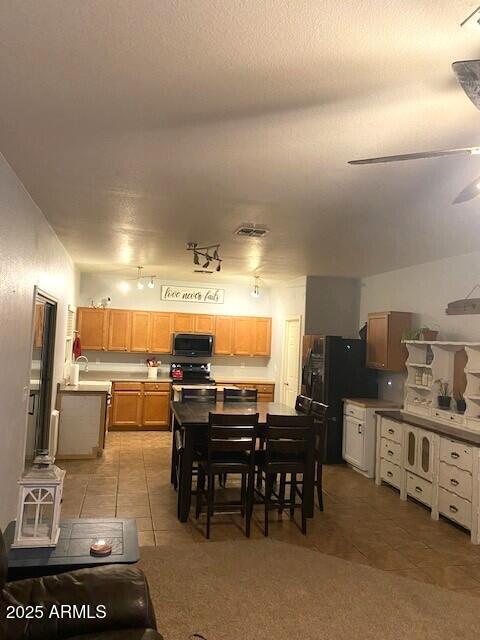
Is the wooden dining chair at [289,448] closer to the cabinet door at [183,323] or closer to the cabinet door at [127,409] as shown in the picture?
the cabinet door at [127,409]

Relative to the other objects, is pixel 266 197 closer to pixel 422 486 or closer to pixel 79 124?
pixel 79 124

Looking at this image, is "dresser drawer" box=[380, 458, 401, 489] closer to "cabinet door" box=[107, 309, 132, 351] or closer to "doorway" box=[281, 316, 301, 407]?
"doorway" box=[281, 316, 301, 407]

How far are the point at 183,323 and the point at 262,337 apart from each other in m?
1.47

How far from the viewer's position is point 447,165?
8.24 ft

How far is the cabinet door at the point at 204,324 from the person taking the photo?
827cm

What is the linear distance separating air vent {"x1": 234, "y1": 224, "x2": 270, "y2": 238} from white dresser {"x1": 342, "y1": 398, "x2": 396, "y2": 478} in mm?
2641

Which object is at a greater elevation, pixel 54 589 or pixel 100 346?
pixel 100 346

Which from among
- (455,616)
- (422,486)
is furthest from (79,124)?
(422,486)

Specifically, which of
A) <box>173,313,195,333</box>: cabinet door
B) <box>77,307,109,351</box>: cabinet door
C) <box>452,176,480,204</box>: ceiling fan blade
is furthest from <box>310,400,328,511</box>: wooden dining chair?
<box>77,307,109,351</box>: cabinet door

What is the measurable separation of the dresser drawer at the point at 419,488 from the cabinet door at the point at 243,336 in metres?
4.17

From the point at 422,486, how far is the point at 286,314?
3921 millimetres

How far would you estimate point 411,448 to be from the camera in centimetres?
478

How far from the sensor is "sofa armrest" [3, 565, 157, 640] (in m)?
1.80

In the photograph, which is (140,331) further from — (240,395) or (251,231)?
(251,231)
